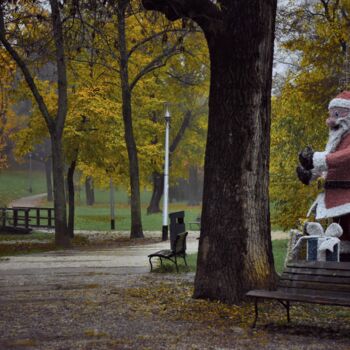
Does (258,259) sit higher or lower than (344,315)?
higher

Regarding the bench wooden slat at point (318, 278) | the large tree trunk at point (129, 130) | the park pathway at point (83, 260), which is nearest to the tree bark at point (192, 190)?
the large tree trunk at point (129, 130)

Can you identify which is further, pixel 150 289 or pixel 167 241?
pixel 167 241

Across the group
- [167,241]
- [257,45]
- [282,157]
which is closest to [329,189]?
[257,45]

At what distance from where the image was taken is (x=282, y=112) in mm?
19094

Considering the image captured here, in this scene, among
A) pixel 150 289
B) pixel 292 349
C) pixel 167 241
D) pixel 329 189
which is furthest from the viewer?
pixel 167 241

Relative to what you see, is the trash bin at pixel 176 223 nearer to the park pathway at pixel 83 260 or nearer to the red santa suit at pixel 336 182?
the park pathway at pixel 83 260

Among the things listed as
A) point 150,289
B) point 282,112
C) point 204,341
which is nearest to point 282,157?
point 282,112

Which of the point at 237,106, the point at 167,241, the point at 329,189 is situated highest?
the point at 237,106

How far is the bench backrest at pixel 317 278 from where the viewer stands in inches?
269

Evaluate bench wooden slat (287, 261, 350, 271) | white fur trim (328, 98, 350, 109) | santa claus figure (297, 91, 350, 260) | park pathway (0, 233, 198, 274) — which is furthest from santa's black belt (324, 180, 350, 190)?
park pathway (0, 233, 198, 274)

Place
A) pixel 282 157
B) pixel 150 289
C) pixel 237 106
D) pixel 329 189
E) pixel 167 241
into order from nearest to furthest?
1. pixel 329 189
2. pixel 237 106
3. pixel 150 289
4. pixel 282 157
5. pixel 167 241

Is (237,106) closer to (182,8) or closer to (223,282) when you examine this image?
→ (182,8)

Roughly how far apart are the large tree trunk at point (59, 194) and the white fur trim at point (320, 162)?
12930mm

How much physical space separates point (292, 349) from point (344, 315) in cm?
207
